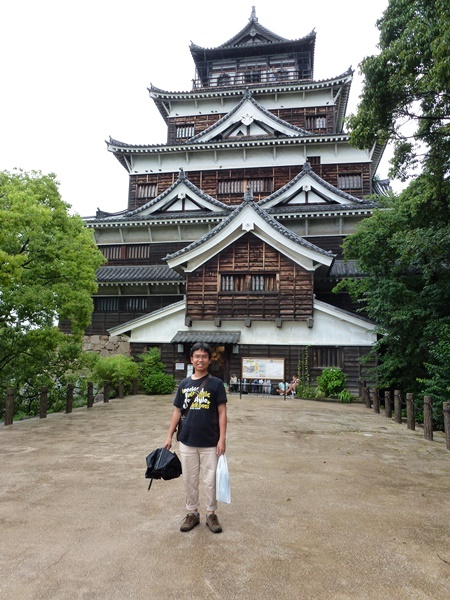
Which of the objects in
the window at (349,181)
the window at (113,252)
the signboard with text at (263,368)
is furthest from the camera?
the window at (349,181)

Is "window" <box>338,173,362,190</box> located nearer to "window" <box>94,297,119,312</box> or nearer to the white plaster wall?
the white plaster wall

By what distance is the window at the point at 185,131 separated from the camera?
2834 centimetres

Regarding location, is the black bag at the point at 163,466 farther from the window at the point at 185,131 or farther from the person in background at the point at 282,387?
the window at the point at 185,131

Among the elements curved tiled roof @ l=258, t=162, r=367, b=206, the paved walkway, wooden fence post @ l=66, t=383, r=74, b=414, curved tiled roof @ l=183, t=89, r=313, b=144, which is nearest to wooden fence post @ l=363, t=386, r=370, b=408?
the paved walkway

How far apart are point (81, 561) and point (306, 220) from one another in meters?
20.5

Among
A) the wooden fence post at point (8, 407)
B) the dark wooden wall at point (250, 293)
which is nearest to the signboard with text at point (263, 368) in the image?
the dark wooden wall at point (250, 293)

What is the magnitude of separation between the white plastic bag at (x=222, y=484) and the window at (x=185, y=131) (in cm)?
2845

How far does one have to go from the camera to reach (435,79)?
23.4 ft

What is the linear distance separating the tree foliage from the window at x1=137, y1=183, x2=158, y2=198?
19.2 meters

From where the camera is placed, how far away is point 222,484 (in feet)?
11.6

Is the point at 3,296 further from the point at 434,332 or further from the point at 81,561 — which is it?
the point at 434,332

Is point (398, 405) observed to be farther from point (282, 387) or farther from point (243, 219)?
point (243, 219)

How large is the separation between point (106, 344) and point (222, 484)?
62.2 feet

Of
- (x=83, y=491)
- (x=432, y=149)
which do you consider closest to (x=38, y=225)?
(x=83, y=491)
